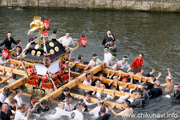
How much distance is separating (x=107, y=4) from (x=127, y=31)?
6.42 m

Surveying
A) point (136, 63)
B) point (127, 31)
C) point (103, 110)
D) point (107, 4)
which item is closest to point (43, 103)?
point (103, 110)

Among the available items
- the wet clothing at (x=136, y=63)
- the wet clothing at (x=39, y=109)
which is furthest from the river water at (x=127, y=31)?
the wet clothing at (x=39, y=109)

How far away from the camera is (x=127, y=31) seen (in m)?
21.8

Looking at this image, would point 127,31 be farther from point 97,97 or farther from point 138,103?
point 138,103

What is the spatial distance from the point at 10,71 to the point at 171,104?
7796mm

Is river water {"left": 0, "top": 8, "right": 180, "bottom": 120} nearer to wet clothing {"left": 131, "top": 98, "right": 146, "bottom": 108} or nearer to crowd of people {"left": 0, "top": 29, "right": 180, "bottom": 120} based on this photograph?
wet clothing {"left": 131, "top": 98, "right": 146, "bottom": 108}

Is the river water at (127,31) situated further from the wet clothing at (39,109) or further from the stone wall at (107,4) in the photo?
the wet clothing at (39,109)

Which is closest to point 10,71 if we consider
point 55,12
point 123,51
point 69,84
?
point 69,84

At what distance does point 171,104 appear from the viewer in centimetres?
1198

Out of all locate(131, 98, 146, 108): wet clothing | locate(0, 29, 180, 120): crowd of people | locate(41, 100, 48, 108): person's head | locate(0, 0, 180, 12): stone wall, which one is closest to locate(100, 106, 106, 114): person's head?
locate(0, 29, 180, 120): crowd of people

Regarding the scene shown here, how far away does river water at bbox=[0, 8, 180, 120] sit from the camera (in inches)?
636

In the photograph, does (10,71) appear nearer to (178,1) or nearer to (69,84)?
(69,84)

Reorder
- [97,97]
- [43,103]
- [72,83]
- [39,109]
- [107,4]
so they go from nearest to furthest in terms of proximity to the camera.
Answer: [43,103] → [39,109] → [97,97] → [72,83] → [107,4]

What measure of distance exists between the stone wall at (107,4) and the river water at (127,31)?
27.5 inches
